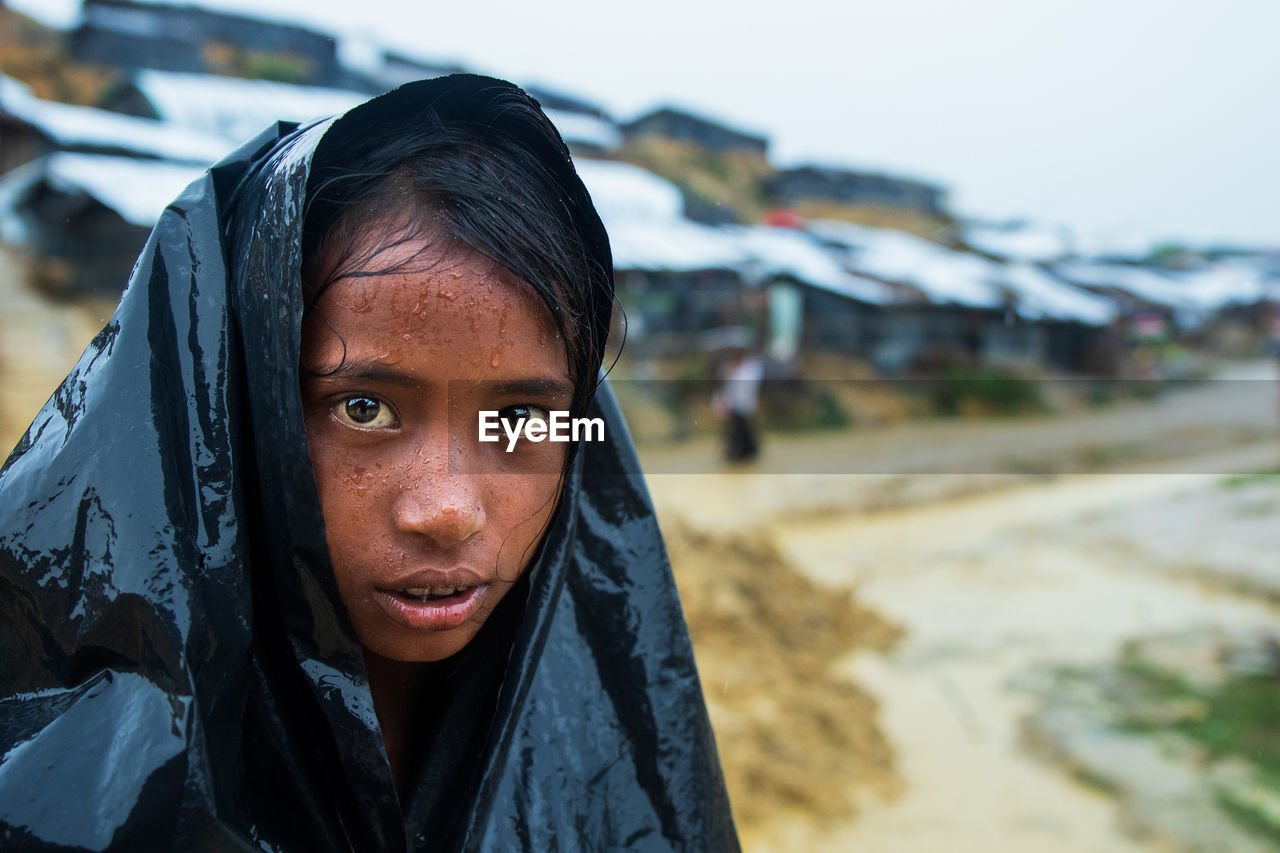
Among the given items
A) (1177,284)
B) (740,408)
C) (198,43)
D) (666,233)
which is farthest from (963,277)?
(198,43)

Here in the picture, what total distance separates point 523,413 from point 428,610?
0.77 ft

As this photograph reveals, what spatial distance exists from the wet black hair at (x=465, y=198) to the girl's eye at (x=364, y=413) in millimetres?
108

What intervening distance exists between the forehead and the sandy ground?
3870 millimetres

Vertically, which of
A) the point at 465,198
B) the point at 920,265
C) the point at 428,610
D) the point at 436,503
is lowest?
the point at 428,610

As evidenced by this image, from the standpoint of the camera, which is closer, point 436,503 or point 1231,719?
point 436,503

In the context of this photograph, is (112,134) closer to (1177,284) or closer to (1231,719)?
(1231,719)

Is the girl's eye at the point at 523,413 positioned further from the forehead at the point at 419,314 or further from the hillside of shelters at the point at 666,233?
the hillside of shelters at the point at 666,233

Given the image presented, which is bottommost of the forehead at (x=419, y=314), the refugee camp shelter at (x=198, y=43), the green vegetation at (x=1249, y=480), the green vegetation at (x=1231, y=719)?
the green vegetation at (x=1231, y=719)

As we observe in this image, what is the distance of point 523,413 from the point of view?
0.97 m

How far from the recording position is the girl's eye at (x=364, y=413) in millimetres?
884

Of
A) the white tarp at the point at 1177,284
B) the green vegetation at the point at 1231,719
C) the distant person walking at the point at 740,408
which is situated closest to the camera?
the green vegetation at the point at 1231,719

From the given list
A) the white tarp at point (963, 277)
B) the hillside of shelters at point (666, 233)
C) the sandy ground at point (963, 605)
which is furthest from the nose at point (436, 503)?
the white tarp at point (963, 277)

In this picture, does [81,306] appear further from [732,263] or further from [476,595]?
[476,595]

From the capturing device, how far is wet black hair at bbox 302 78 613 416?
90 centimetres
